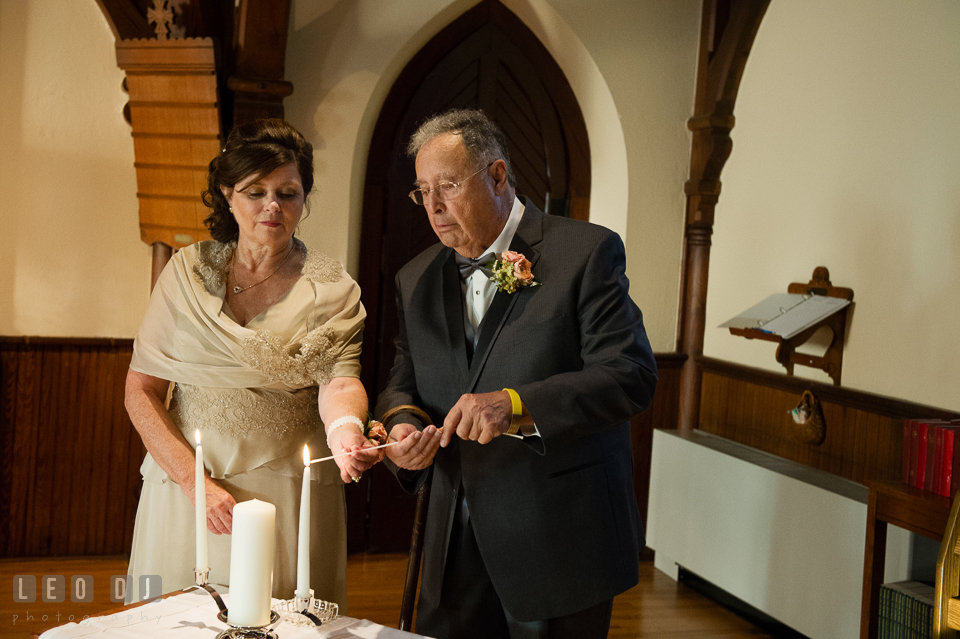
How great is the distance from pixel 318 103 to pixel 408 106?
569 millimetres

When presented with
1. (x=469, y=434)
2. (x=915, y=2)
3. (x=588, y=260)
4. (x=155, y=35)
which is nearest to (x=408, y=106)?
(x=155, y=35)

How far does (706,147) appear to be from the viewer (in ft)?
15.0

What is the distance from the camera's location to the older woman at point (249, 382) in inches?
76.3

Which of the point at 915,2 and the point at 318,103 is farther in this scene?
the point at 318,103

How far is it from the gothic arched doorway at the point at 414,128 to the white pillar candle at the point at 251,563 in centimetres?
321

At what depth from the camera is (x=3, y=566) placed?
155 inches

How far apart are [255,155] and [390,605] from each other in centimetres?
260

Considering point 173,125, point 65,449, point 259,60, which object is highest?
point 259,60

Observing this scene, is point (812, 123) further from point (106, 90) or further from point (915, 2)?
point (106, 90)

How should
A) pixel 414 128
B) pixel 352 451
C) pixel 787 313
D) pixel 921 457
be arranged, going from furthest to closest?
pixel 414 128 < pixel 787 313 < pixel 921 457 < pixel 352 451

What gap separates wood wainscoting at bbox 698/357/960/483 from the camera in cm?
343

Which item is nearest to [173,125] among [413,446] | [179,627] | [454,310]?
[454,310]

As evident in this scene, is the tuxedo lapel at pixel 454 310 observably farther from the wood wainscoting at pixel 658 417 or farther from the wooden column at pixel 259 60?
the wood wainscoting at pixel 658 417

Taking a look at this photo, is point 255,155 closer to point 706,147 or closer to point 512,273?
point 512,273
